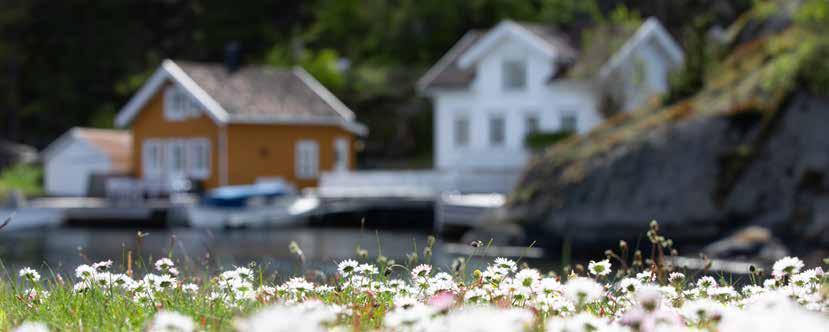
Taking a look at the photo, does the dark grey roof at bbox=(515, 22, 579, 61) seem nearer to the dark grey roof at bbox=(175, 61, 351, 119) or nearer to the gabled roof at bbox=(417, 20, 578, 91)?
the gabled roof at bbox=(417, 20, 578, 91)

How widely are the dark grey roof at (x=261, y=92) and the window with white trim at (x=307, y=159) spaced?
1214 millimetres

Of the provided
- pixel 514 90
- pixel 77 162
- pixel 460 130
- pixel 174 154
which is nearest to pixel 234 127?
pixel 174 154

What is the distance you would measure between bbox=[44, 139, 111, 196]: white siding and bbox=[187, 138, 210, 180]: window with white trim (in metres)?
3.54

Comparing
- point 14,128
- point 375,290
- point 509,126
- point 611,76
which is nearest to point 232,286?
point 375,290

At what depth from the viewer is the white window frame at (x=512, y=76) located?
4056 centimetres

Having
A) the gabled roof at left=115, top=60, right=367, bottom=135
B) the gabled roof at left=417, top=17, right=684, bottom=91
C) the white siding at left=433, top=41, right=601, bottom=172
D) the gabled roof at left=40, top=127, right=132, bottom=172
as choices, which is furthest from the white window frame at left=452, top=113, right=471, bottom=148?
the gabled roof at left=40, top=127, right=132, bottom=172

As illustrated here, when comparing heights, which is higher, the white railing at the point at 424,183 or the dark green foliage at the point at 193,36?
the dark green foliage at the point at 193,36

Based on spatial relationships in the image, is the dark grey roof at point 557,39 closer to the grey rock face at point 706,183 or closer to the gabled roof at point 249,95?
the gabled roof at point 249,95

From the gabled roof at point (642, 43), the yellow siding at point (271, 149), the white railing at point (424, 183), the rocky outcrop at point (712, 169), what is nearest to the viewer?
the rocky outcrop at point (712, 169)

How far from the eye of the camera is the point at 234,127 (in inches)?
1492

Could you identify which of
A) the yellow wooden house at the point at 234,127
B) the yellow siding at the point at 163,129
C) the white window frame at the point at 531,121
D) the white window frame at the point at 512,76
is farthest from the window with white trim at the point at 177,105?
the white window frame at the point at 531,121

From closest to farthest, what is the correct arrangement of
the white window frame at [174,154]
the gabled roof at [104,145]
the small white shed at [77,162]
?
the white window frame at [174,154] < the small white shed at [77,162] < the gabled roof at [104,145]

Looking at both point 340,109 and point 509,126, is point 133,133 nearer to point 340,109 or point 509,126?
point 340,109

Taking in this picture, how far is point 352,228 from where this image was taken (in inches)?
1262
